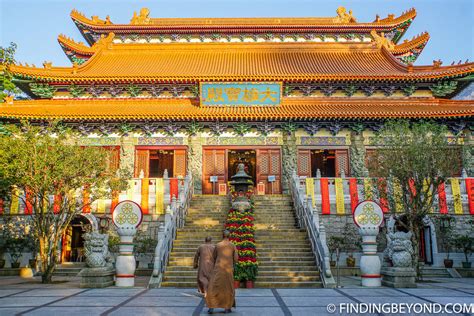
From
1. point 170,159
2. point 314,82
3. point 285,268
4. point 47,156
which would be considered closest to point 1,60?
point 47,156

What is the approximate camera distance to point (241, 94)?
18.4m

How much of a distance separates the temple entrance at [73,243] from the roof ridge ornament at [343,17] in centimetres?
1892

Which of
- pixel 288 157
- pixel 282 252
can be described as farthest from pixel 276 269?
pixel 288 157

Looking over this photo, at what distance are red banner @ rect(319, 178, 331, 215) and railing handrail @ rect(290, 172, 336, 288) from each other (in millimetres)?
1200

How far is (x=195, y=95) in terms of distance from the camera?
770 inches

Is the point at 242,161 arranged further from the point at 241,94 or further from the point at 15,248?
the point at 15,248

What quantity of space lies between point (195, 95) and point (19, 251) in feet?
33.3

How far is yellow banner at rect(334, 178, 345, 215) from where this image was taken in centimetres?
1486

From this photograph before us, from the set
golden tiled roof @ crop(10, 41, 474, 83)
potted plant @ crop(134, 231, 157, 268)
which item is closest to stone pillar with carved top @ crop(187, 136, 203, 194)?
golden tiled roof @ crop(10, 41, 474, 83)

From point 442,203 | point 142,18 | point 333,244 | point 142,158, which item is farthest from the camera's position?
point 142,18

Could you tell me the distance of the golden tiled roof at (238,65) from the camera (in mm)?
18344

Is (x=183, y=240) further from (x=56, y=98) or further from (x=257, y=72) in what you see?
(x=56, y=98)

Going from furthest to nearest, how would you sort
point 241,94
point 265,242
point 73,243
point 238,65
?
1. point 238,65
2. point 241,94
3. point 73,243
4. point 265,242

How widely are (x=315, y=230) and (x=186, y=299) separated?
457cm
